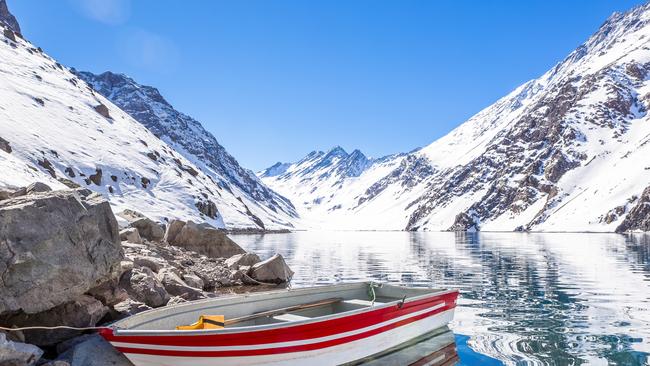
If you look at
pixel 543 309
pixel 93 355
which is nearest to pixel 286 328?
Result: pixel 93 355

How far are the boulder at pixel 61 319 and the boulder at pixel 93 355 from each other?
1.01 metres

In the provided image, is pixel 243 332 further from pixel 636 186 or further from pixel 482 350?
pixel 636 186

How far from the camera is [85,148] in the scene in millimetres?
120312

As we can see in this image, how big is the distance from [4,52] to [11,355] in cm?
17861

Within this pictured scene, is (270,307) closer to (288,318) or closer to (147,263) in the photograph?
(288,318)

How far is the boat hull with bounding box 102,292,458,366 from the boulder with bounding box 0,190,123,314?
2.33 metres

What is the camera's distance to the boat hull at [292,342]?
10.9 meters

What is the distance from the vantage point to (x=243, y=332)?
11195 mm

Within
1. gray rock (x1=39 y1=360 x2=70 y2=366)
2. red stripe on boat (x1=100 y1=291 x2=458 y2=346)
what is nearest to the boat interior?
red stripe on boat (x1=100 y1=291 x2=458 y2=346)

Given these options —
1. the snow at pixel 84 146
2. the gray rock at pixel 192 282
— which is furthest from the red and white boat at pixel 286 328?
the snow at pixel 84 146

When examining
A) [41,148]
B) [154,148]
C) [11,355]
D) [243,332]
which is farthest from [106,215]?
[154,148]

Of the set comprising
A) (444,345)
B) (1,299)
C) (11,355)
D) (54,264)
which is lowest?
(444,345)

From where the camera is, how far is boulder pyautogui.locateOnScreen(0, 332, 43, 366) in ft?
31.8

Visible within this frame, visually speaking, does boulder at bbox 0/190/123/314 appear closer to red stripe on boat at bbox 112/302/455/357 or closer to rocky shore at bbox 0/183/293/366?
rocky shore at bbox 0/183/293/366
